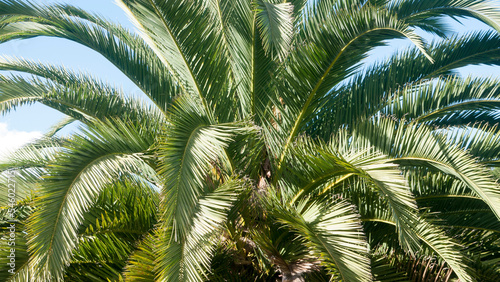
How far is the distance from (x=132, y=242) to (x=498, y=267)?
4.20 meters

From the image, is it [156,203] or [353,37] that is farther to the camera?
[156,203]

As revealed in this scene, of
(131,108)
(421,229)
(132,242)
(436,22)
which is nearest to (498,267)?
(421,229)

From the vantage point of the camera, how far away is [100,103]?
554 centimetres

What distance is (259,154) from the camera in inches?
197

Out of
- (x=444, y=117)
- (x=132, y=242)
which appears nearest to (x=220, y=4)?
(x=132, y=242)

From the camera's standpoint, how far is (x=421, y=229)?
4320mm

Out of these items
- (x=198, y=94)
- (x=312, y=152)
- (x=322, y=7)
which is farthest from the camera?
(x=322, y=7)

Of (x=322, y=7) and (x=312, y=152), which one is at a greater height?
(x=322, y=7)

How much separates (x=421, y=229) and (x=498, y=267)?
1852 mm

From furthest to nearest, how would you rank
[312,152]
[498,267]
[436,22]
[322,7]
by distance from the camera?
[436,22]
[322,7]
[498,267]
[312,152]

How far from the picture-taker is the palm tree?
12.1 feet

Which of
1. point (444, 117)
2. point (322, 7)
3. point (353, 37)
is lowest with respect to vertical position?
point (353, 37)

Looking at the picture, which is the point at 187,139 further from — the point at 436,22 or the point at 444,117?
the point at 436,22

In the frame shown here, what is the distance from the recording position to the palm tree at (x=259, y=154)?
3.69 metres
